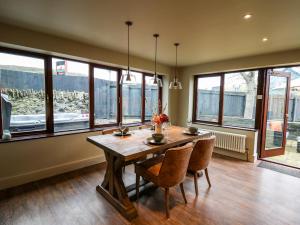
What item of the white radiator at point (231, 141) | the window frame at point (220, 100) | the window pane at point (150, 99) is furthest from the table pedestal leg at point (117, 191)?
the window frame at point (220, 100)

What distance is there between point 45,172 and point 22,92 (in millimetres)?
1445

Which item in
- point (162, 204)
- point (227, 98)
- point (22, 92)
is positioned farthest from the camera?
point (227, 98)

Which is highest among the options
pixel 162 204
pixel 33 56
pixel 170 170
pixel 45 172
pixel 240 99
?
pixel 33 56

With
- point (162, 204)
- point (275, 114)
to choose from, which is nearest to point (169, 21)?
point (162, 204)

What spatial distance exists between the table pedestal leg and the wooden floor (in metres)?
0.07

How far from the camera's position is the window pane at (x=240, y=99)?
163 inches

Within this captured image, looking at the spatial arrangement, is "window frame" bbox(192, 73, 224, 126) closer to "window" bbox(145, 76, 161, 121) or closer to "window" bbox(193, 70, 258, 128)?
"window" bbox(193, 70, 258, 128)

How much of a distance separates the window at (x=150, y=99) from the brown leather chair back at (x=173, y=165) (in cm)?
290

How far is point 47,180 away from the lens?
284 centimetres

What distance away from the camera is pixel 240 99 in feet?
14.2

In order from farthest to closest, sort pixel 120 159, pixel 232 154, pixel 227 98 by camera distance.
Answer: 1. pixel 227 98
2. pixel 232 154
3. pixel 120 159

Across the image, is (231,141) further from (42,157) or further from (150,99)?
(42,157)

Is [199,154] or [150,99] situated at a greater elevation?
[150,99]

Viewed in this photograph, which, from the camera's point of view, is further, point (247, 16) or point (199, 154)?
point (199, 154)
